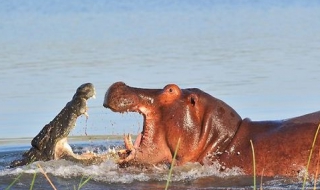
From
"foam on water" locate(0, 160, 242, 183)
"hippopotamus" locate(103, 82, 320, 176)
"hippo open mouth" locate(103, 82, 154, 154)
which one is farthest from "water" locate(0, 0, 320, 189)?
"hippo open mouth" locate(103, 82, 154, 154)

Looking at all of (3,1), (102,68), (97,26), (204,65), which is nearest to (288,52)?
(204,65)

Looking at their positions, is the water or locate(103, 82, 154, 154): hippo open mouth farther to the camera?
the water

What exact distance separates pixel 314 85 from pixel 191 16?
14.9 metres

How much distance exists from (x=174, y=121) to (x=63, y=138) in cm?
129

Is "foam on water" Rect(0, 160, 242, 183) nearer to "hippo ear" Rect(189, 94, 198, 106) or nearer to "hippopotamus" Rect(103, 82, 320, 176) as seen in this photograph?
"hippopotamus" Rect(103, 82, 320, 176)

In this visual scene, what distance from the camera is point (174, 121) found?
8555 mm

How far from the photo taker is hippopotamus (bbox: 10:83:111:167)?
9.23 m

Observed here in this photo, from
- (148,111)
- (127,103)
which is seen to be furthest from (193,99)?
(127,103)

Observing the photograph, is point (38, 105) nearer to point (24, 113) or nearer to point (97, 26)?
point (24, 113)

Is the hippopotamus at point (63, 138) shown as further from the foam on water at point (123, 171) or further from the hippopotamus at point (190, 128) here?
the hippopotamus at point (190, 128)

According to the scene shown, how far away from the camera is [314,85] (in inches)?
567

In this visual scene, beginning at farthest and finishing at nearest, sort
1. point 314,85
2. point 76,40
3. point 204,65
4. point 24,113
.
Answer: point 76,40
point 204,65
point 314,85
point 24,113

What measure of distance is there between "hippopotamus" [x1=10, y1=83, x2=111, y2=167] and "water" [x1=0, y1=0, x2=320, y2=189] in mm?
180

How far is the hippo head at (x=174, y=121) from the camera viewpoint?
8.55m
